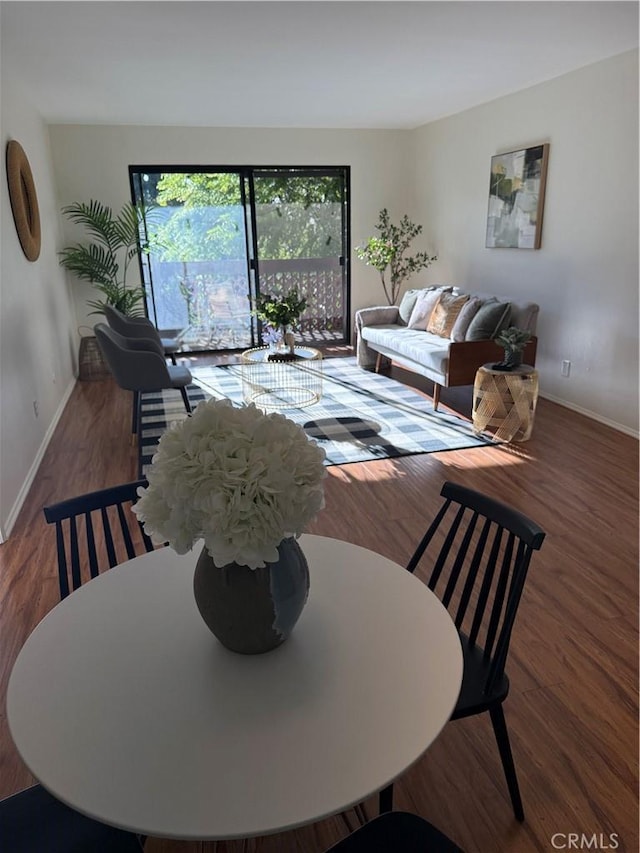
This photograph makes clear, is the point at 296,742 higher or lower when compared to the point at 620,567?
higher

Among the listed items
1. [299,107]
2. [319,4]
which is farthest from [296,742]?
[299,107]

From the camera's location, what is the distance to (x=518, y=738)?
66.1 inches

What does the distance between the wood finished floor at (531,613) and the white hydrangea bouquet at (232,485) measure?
953mm

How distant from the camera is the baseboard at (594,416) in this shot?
13.1 feet

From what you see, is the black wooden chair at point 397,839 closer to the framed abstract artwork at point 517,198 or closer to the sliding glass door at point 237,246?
the framed abstract artwork at point 517,198

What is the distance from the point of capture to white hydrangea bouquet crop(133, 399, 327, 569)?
929 mm

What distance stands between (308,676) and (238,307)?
6280mm

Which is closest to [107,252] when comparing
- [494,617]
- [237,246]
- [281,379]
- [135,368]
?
[237,246]

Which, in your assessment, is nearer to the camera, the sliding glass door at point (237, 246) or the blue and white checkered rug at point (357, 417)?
the blue and white checkered rug at point (357, 417)

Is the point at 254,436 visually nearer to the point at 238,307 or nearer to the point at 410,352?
the point at 410,352

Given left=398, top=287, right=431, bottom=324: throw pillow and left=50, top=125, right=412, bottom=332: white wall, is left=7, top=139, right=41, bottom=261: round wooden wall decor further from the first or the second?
left=398, top=287, right=431, bottom=324: throw pillow

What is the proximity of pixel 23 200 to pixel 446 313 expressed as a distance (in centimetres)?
342

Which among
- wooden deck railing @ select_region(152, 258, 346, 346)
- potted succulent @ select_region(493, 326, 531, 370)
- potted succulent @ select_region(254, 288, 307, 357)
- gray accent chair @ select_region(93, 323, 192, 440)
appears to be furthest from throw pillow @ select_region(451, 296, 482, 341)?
wooden deck railing @ select_region(152, 258, 346, 346)

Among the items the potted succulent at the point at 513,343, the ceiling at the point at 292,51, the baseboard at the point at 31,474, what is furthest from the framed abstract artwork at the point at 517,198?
the baseboard at the point at 31,474
